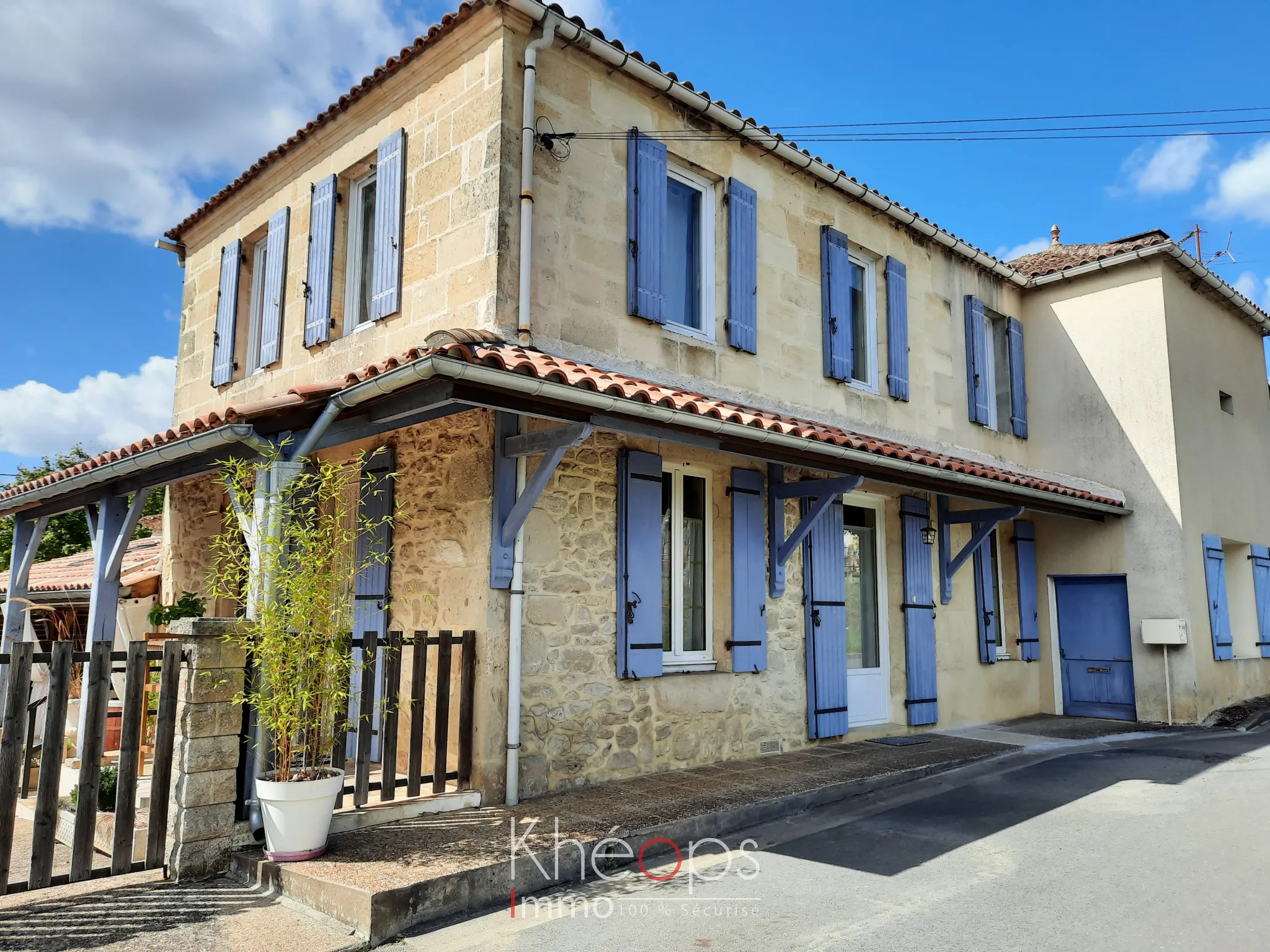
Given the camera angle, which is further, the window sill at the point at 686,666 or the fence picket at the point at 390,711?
the window sill at the point at 686,666

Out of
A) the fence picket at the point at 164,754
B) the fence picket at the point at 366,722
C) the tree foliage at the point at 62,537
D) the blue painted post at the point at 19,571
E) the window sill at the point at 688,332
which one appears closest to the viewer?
the fence picket at the point at 164,754

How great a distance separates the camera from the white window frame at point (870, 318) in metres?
9.54

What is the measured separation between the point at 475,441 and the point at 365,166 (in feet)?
11.3

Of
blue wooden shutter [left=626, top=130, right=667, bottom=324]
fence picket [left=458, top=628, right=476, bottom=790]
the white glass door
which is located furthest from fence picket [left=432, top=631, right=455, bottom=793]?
the white glass door

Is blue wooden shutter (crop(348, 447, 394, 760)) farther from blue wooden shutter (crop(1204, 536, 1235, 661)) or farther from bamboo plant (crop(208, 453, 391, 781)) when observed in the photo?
blue wooden shutter (crop(1204, 536, 1235, 661))

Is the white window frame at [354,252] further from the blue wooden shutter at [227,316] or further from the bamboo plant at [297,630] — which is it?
the bamboo plant at [297,630]

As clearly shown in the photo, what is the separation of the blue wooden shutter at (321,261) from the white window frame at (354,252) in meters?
0.15

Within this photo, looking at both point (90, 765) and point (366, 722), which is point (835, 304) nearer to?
point (366, 722)

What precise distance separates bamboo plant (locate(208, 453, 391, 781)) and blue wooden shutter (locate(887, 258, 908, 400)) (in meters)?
6.33

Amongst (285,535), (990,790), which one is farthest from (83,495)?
(990,790)

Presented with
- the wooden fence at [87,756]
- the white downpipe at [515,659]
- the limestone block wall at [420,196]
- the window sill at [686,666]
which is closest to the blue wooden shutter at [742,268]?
the limestone block wall at [420,196]

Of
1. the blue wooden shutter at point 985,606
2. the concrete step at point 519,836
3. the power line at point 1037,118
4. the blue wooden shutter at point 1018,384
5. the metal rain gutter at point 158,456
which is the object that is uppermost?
the power line at point 1037,118

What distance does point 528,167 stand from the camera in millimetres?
6445

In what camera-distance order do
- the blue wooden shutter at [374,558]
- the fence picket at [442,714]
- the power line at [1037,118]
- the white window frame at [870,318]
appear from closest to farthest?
the fence picket at [442,714], the blue wooden shutter at [374,558], the power line at [1037,118], the white window frame at [870,318]
